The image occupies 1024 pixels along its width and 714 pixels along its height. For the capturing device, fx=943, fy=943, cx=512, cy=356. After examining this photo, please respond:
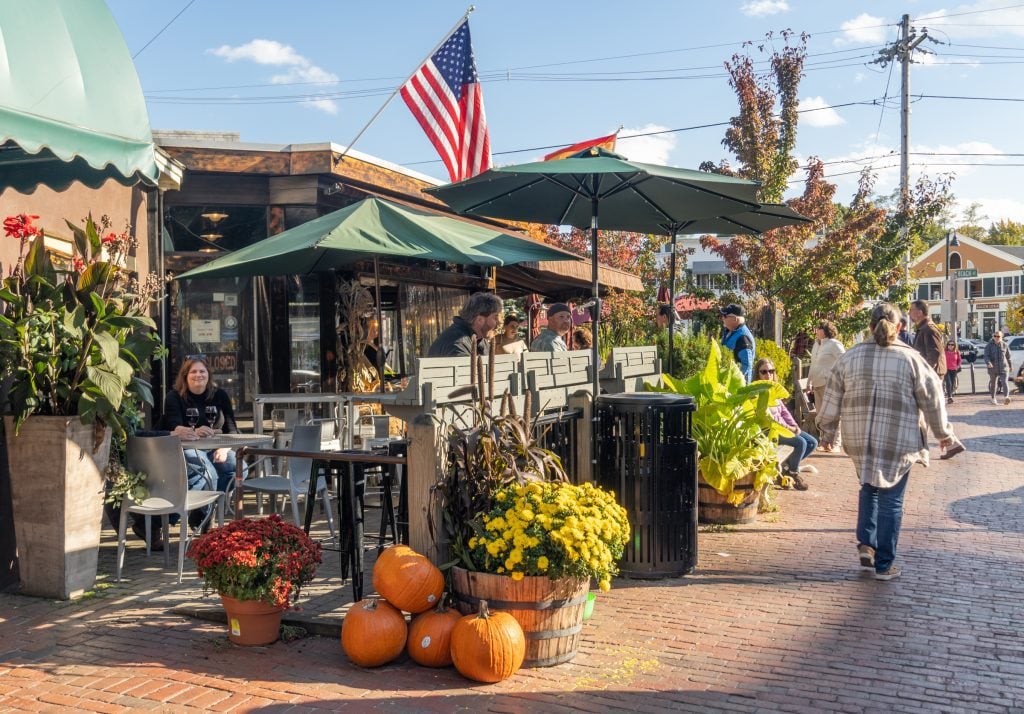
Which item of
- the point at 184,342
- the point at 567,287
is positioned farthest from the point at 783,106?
the point at 184,342

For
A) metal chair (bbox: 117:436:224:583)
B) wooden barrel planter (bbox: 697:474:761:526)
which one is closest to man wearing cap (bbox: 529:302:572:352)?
wooden barrel planter (bbox: 697:474:761:526)

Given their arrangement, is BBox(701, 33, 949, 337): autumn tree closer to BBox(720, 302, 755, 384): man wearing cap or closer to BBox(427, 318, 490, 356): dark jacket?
BBox(720, 302, 755, 384): man wearing cap

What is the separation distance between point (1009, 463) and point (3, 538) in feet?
37.0

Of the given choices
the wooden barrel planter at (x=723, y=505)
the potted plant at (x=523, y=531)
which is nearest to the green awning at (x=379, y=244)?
the wooden barrel planter at (x=723, y=505)

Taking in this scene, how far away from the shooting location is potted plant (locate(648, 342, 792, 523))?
764 centimetres

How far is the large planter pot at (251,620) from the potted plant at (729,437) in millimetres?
4026

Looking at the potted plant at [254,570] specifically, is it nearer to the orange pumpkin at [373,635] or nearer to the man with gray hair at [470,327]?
the orange pumpkin at [373,635]

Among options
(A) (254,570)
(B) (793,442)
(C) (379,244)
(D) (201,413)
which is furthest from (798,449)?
(A) (254,570)

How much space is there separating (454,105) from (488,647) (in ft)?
26.1

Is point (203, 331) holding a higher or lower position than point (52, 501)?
higher

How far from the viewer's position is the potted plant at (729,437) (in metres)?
7.64

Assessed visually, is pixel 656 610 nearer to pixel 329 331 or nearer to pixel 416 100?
pixel 329 331

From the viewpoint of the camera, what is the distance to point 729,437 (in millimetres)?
7711

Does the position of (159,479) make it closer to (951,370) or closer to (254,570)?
(254,570)
